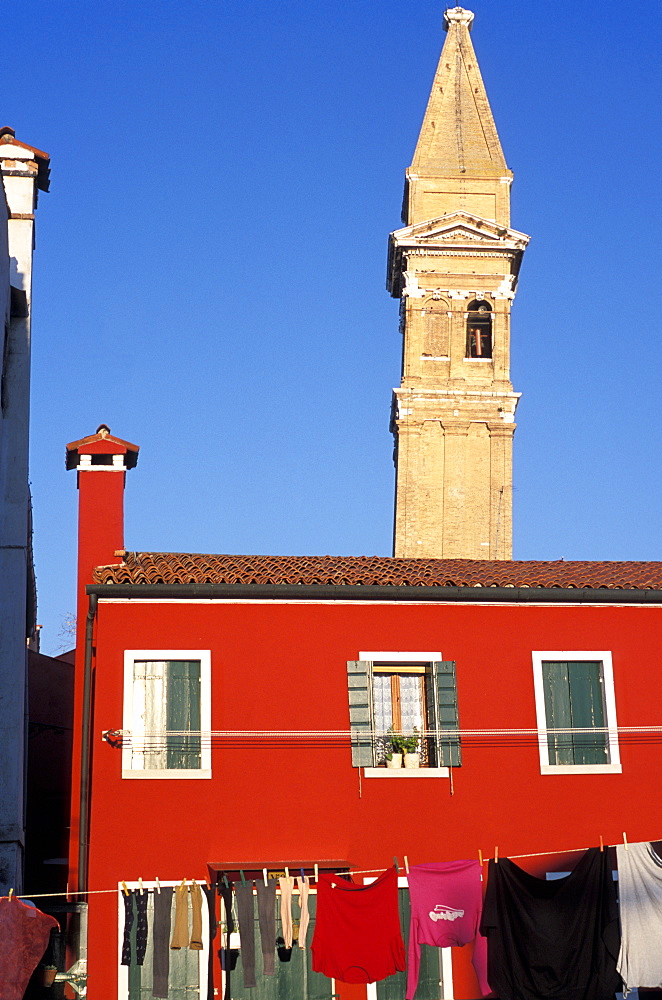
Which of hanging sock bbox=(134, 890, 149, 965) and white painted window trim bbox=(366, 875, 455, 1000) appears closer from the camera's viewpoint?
hanging sock bbox=(134, 890, 149, 965)

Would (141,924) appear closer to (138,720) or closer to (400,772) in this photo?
(138,720)

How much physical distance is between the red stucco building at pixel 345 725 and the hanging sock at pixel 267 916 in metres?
0.85

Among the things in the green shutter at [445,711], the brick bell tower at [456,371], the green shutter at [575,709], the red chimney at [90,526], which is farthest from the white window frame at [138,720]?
the brick bell tower at [456,371]

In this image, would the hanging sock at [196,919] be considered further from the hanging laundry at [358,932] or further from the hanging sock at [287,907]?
the hanging laundry at [358,932]

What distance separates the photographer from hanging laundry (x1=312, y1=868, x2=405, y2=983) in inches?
567

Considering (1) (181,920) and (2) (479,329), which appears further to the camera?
(2) (479,329)

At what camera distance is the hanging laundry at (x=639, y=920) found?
1431 centimetres

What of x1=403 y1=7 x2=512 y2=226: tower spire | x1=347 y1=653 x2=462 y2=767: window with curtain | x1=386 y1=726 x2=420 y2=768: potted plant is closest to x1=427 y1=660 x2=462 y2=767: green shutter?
x1=347 y1=653 x2=462 y2=767: window with curtain

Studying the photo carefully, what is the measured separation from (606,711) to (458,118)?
29515mm

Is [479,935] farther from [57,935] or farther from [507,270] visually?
[507,270]

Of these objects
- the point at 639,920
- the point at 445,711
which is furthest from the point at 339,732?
the point at 639,920

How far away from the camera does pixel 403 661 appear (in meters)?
16.7

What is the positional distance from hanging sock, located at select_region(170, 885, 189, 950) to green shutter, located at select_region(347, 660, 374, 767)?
8.77ft

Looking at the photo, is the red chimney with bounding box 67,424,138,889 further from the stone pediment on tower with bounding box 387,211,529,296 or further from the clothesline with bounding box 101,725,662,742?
the stone pediment on tower with bounding box 387,211,529,296
